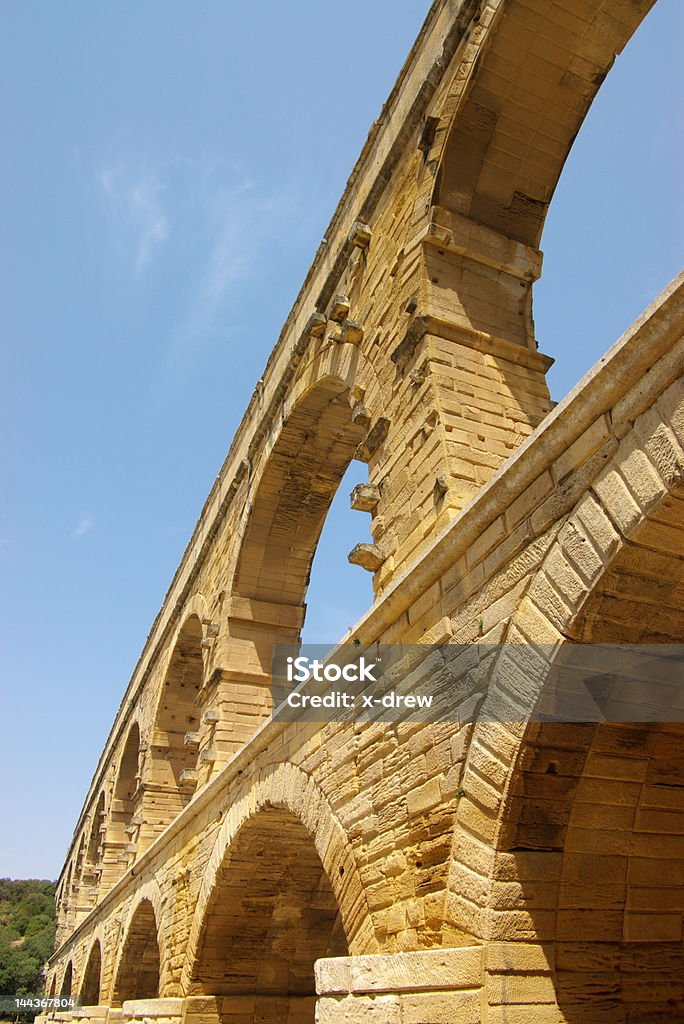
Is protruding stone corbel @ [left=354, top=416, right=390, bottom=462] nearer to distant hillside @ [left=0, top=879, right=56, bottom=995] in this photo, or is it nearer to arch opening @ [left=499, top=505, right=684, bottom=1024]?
arch opening @ [left=499, top=505, right=684, bottom=1024]

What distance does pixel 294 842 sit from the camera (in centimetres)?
596

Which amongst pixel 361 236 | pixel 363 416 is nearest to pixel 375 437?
pixel 363 416

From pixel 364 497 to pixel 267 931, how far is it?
400cm

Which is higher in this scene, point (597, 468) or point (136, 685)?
point (136, 685)

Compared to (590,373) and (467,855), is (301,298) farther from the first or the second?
(467,855)

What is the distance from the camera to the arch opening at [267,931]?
243 inches

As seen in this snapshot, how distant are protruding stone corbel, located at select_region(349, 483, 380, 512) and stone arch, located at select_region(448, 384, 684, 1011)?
2.22m

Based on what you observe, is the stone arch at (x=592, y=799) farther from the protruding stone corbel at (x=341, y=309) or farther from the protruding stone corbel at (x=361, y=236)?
the protruding stone corbel at (x=361, y=236)

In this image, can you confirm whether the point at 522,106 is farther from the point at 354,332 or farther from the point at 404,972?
the point at 404,972

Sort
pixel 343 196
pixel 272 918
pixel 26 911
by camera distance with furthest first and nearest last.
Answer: pixel 26 911 → pixel 343 196 → pixel 272 918

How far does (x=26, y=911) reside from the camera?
1775 inches

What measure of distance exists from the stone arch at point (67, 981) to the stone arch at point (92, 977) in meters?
1.73

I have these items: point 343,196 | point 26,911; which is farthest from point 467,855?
point 26,911

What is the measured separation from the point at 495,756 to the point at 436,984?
2.77 feet
